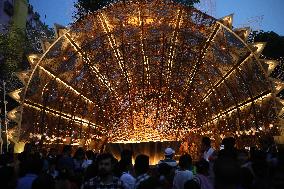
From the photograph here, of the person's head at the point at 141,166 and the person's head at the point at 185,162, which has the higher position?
the person's head at the point at 185,162

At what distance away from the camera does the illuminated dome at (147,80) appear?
1816 cm

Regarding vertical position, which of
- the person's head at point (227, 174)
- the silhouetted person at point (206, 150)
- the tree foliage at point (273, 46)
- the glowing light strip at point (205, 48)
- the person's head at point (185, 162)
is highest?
the tree foliage at point (273, 46)

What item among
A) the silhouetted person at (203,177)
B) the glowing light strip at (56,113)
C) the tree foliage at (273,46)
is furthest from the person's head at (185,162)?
the tree foliage at (273,46)

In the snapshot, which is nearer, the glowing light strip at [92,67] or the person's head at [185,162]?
the person's head at [185,162]

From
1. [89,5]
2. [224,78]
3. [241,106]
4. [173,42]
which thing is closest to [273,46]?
[89,5]

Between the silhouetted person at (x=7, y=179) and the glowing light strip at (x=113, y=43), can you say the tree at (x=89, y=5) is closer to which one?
the glowing light strip at (x=113, y=43)

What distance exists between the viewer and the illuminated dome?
18156 millimetres

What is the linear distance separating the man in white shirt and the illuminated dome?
10.1 m

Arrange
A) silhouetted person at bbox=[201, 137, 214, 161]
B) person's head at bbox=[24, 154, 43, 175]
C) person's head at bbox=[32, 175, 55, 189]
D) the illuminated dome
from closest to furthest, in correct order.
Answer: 1. person's head at bbox=[32, 175, 55, 189]
2. person's head at bbox=[24, 154, 43, 175]
3. silhouetted person at bbox=[201, 137, 214, 161]
4. the illuminated dome

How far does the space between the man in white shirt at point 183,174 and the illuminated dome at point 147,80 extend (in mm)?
10138

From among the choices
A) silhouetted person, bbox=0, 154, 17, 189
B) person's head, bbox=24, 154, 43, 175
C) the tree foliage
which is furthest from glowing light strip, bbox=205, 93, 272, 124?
the tree foliage

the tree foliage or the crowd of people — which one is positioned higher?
the tree foliage

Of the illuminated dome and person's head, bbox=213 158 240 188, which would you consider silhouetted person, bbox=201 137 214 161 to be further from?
the illuminated dome

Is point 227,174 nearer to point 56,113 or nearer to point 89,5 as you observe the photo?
point 56,113
